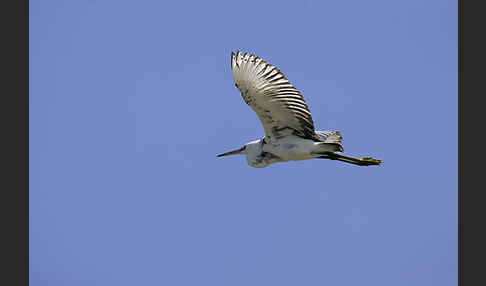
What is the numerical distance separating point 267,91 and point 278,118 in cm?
55

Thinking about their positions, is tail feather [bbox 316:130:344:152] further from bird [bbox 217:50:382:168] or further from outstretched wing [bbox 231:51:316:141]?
outstretched wing [bbox 231:51:316:141]

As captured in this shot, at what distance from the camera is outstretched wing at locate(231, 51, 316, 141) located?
1126 centimetres

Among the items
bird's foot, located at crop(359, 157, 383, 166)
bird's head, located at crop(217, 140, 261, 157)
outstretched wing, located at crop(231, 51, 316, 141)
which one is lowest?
bird's foot, located at crop(359, 157, 383, 166)

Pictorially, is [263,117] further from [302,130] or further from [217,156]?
[217,156]

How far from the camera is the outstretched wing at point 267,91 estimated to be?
11.3m

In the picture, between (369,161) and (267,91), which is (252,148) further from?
(369,161)

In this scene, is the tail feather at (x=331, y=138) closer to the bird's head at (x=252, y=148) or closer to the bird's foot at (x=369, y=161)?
the bird's foot at (x=369, y=161)

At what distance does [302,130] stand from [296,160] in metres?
0.53

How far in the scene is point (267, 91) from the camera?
37.0 ft

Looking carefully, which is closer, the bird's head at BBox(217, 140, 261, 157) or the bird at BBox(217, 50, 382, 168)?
the bird at BBox(217, 50, 382, 168)

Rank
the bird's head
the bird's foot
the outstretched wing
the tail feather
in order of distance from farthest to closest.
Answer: the bird's foot
the bird's head
the tail feather
the outstretched wing

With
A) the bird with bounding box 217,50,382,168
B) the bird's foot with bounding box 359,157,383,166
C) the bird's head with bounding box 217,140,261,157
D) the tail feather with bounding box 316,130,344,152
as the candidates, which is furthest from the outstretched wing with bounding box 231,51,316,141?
the bird's foot with bounding box 359,157,383,166

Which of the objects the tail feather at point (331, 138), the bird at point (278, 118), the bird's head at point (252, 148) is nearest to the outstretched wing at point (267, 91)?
the bird at point (278, 118)

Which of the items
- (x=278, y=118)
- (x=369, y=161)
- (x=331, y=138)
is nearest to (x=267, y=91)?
(x=278, y=118)
